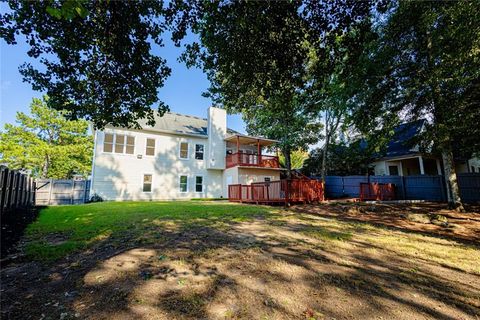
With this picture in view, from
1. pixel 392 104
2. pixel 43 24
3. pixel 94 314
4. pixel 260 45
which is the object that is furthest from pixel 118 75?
pixel 392 104

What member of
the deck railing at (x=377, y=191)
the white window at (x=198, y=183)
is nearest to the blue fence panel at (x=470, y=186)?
the deck railing at (x=377, y=191)

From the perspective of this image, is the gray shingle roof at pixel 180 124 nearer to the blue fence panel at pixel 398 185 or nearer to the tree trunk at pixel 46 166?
the blue fence panel at pixel 398 185

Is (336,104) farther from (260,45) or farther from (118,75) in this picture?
(118,75)

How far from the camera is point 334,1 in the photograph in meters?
4.29

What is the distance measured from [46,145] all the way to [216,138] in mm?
21732

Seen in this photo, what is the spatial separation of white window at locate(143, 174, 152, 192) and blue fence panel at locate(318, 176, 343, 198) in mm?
15090

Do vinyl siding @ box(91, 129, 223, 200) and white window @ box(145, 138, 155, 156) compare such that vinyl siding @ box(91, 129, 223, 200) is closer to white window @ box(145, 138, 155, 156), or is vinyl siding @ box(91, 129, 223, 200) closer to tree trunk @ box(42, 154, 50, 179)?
white window @ box(145, 138, 155, 156)

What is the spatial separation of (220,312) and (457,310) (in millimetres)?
2558

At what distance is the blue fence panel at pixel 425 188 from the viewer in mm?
13602

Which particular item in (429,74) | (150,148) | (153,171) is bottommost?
(153,171)

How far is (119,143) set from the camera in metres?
16.5

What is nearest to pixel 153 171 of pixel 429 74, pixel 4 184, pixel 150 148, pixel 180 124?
pixel 150 148

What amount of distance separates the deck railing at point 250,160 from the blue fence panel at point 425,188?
384 inches

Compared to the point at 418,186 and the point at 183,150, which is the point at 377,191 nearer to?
the point at 418,186
